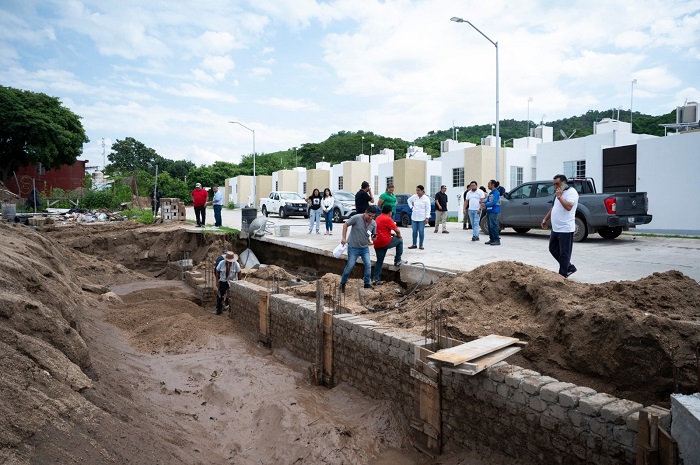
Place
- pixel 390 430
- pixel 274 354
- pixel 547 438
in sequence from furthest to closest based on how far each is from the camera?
pixel 274 354
pixel 390 430
pixel 547 438

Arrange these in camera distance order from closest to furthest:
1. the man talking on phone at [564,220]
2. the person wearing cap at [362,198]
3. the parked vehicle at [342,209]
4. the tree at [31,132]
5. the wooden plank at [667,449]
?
the wooden plank at [667,449] → the man talking on phone at [564,220] → the person wearing cap at [362,198] → the parked vehicle at [342,209] → the tree at [31,132]

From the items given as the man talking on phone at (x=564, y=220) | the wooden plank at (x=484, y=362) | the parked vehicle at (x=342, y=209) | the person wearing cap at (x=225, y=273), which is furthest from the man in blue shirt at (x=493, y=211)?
the parked vehicle at (x=342, y=209)

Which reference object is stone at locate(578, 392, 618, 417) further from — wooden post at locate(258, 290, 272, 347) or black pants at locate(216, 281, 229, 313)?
black pants at locate(216, 281, 229, 313)

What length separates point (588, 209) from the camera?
13.4m

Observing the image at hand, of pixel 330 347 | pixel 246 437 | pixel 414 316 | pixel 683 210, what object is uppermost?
pixel 683 210

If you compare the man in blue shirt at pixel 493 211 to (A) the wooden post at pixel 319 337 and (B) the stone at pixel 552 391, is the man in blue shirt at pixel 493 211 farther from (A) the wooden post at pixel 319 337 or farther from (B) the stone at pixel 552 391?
(B) the stone at pixel 552 391

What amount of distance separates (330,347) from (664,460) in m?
5.15

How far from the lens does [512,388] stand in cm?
510

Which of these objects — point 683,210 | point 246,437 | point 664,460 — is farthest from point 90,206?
point 664,460

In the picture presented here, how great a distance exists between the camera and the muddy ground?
4461 mm

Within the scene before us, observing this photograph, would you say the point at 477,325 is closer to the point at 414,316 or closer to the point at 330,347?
the point at 414,316

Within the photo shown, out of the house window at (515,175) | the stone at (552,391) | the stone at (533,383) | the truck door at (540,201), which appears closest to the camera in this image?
the stone at (552,391)

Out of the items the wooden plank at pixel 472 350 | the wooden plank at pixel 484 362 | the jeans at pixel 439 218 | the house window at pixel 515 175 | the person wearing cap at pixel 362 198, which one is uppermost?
the house window at pixel 515 175

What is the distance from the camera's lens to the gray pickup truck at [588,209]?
42.7ft
